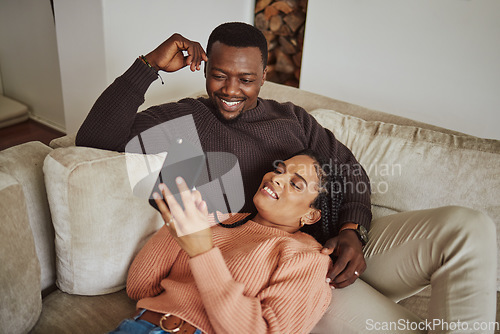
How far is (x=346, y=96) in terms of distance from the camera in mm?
2537

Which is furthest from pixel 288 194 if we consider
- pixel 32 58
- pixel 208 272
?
pixel 32 58

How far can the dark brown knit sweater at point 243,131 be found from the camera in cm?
118

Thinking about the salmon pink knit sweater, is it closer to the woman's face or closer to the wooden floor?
the woman's face

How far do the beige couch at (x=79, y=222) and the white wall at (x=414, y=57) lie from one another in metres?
0.81

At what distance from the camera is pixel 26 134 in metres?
2.86

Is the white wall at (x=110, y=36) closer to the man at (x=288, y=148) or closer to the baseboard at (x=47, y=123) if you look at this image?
the baseboard at (x=47, y=123)

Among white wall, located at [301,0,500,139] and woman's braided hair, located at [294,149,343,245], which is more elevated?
white wall, located at [301,0,500,139]

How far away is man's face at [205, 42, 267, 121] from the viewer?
4.21 feet

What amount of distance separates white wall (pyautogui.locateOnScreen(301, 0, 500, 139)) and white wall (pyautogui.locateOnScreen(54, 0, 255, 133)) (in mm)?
809

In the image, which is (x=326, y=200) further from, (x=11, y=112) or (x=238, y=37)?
(x=11, y=112)

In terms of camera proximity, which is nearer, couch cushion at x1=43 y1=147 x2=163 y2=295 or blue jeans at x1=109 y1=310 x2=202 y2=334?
blue jeans at x1=109 y1=310 x2=202 y2=334

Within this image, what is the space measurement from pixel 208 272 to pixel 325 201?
53 centimetres

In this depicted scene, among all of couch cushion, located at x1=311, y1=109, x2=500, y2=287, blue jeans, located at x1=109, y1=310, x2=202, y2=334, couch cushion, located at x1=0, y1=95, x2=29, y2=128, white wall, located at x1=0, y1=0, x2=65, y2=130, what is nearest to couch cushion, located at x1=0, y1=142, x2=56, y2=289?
blue jeans, located at x1=109, y1=310, x2=202, y2=334

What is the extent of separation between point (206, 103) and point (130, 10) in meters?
0.90
